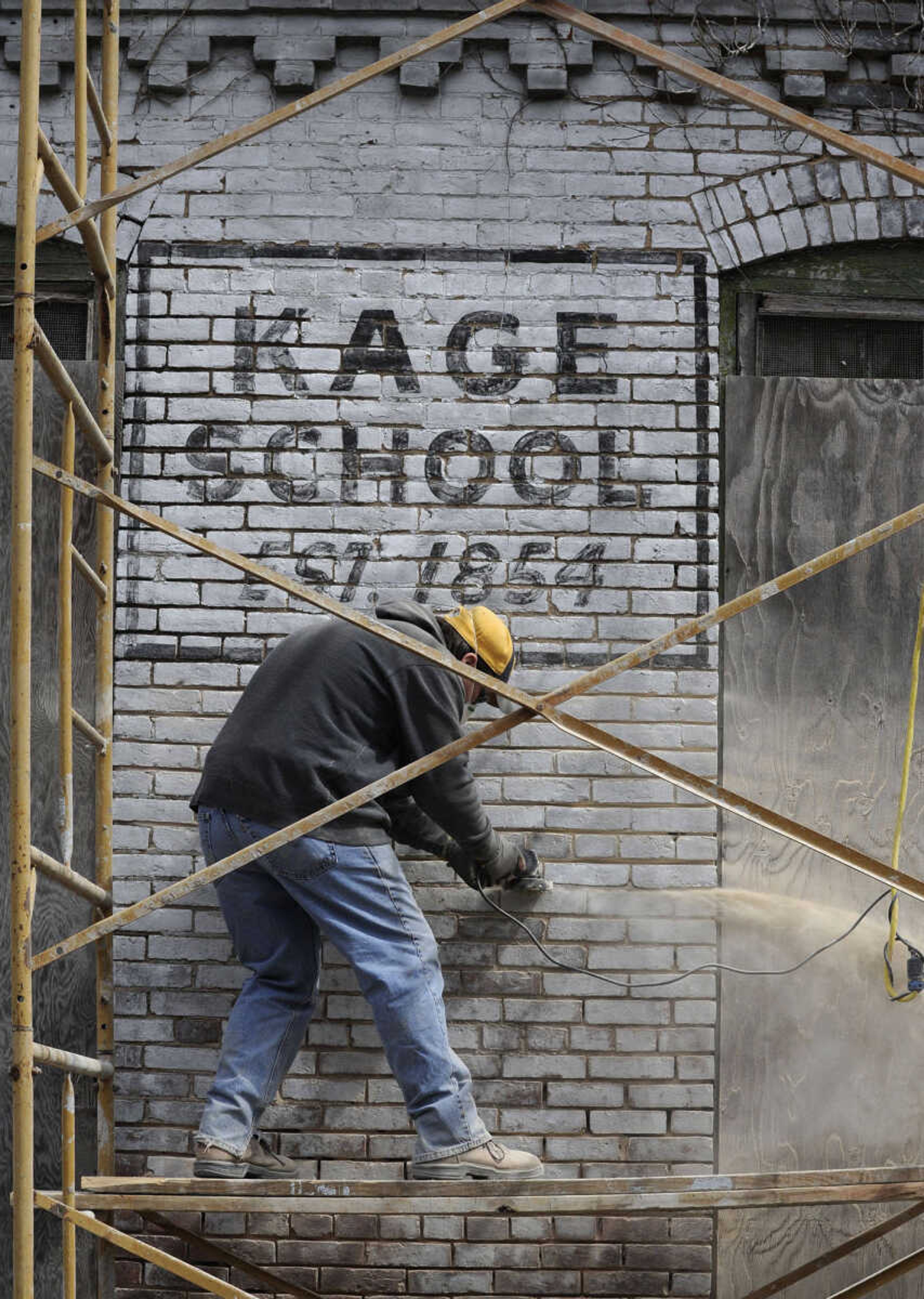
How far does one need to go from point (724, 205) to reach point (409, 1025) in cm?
274

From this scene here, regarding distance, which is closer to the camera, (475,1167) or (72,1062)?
(72,1062)

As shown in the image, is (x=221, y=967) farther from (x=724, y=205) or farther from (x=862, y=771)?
(x=724, y=205)

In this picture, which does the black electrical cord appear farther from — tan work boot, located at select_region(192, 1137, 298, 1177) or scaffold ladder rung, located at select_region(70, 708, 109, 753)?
scaffold ladder rung, located at select_region(70, 708, 109, 753)

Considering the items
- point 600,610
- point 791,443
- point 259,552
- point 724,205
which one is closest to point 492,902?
point 600,610

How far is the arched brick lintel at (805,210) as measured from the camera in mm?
4656

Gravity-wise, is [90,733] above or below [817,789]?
above

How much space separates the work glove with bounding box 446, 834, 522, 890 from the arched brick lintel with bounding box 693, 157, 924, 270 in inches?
78.2

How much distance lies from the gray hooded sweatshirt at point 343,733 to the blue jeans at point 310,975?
0.08 metres

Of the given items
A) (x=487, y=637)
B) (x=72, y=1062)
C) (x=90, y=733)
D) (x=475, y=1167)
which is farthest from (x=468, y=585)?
(x=72, y=1062)

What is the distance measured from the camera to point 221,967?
4414mm

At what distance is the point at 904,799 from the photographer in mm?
4488

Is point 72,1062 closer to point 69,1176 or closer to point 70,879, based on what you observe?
point 69,1176

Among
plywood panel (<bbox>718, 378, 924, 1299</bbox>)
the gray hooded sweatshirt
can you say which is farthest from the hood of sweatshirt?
plywood panel (<bbox>718, 378, 924, 1299</bbox>)

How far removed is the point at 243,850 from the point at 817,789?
1.90 meters
